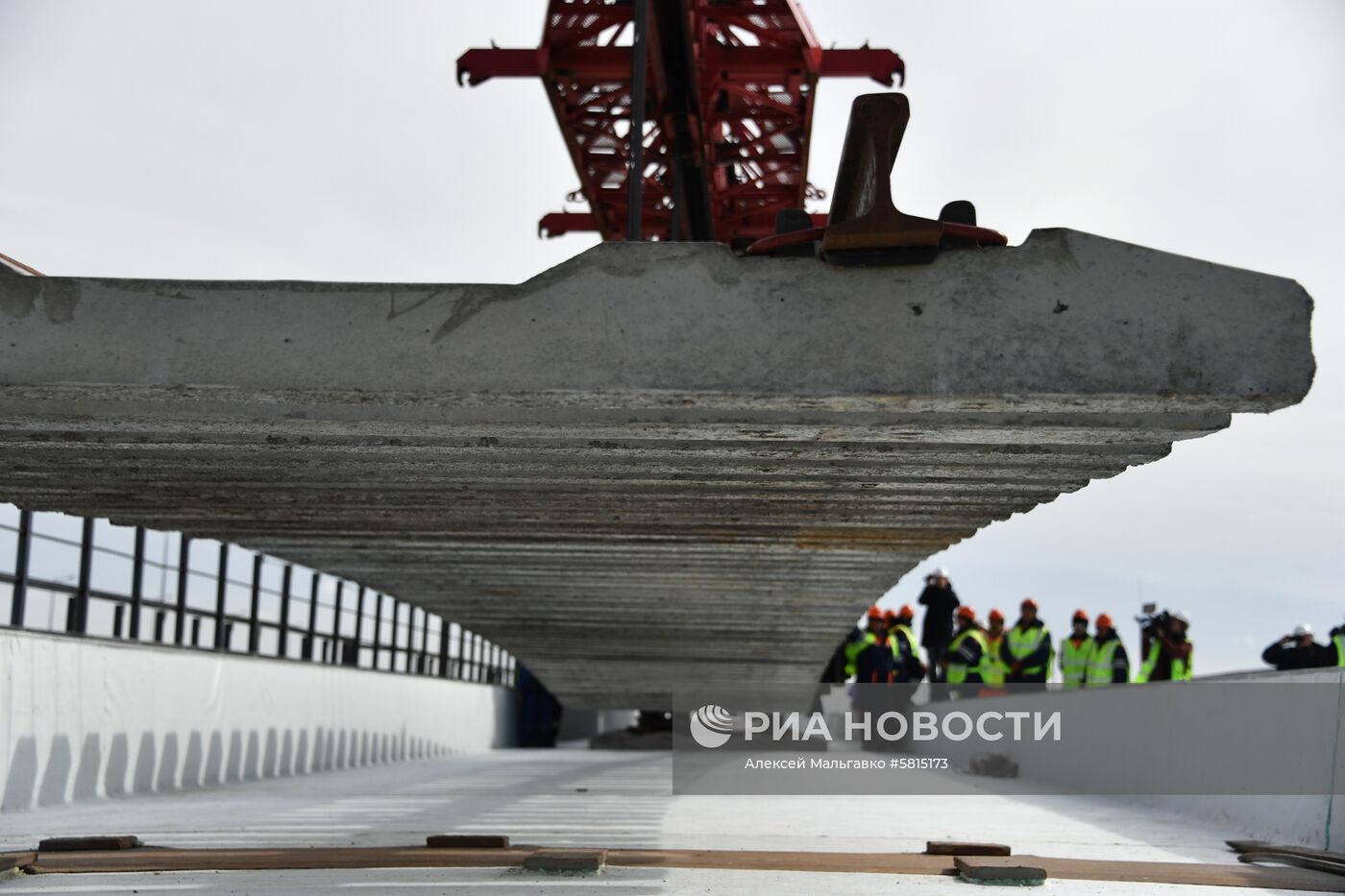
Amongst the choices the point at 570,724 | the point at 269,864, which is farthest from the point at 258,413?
the point at 570,724

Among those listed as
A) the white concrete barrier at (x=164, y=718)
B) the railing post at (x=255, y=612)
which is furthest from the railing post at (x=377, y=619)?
the railing post at (x=255, y=612)

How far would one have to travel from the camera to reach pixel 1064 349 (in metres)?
4.58

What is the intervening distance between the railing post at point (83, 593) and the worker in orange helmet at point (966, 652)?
32.3ft

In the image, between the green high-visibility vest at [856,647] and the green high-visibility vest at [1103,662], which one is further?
the green high-visibility vest at [856,647]

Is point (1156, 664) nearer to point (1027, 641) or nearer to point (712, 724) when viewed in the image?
point (1027, 641)

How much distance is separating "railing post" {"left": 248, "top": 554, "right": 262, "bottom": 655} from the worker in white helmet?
41.9 feet

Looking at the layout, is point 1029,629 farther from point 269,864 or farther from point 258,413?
point 258,413

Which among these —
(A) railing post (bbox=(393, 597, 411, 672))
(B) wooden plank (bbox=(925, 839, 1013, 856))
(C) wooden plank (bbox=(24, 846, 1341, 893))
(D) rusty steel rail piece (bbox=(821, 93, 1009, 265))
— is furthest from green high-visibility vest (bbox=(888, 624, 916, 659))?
(D) rusty steel rail piece (bbox=(821, 93, 1009, 265))

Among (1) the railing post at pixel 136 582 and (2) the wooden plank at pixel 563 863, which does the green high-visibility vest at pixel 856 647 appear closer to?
(1) the railing post at pixel 136 582

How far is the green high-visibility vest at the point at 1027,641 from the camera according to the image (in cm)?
1561

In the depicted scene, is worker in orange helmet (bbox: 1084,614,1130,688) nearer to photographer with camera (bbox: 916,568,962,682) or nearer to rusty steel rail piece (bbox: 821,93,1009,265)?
photographer with camera (bbox: 916,568,962,682)

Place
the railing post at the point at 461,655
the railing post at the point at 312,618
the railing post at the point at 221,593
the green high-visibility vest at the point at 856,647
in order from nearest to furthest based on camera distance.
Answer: the railing post at the point at 221,593 → the green high-visibility vest at the point at 856,647 → the railing post at the point at 312,618 → the railing post at the point at 461,655

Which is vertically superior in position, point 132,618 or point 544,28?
point 544,28

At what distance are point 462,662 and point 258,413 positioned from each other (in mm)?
29491
